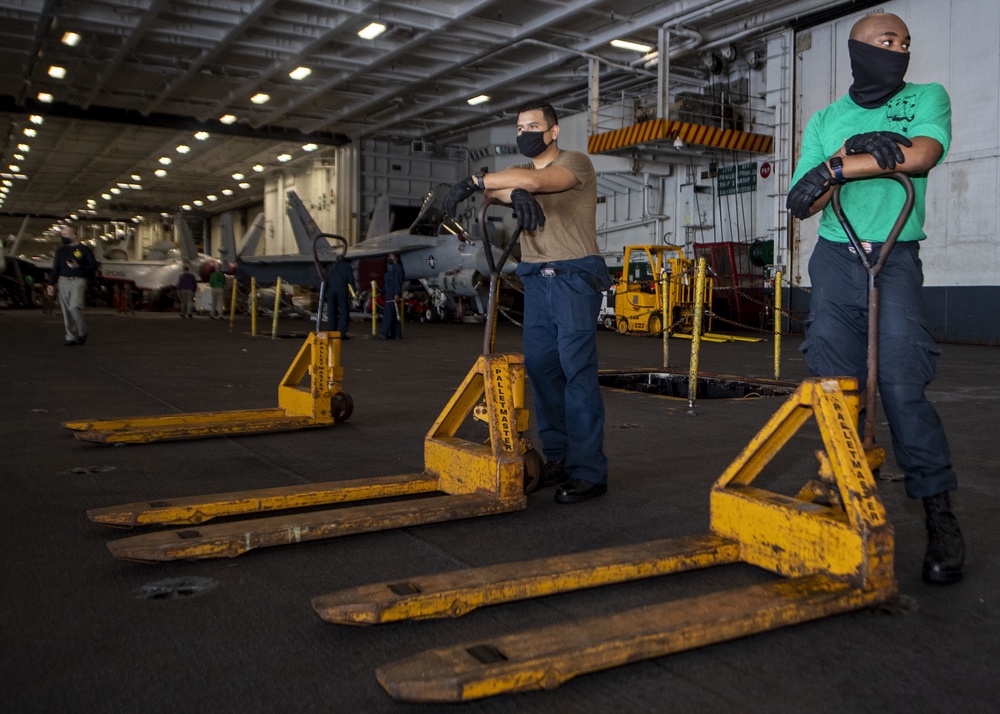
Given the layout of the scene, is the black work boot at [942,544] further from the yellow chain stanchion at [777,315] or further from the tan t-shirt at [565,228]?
the yellow chain stanchion at [777,315]

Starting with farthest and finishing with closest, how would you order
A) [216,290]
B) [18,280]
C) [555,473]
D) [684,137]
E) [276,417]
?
[18,280] < [216,290] < [684,137] < [276,417] < [555,473]

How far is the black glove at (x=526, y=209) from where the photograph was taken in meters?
3.24

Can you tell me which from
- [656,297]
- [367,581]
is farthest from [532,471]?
[656,297]

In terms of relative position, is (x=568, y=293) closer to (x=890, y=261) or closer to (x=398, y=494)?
(x=398, y=494)

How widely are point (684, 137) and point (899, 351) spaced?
1652 cm

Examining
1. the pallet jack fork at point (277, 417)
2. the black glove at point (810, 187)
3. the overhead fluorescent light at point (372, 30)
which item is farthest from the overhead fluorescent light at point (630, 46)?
the black glove at point (810, 187)

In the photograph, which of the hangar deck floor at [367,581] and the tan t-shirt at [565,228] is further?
the tan t-shirt at [565,228]

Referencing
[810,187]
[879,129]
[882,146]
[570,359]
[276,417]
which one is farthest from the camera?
[276,417]

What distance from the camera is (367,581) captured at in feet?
8.59

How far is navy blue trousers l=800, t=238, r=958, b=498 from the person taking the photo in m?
2.60

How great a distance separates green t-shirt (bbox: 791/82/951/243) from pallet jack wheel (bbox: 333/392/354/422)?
3778mm

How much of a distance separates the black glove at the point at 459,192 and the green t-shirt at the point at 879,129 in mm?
1337

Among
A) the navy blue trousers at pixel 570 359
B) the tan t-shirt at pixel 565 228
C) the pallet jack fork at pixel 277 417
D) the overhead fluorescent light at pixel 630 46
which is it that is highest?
the overhead fluorescent light at pixel 630 46

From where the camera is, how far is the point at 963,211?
15.4 metres
